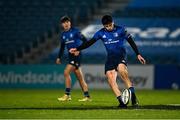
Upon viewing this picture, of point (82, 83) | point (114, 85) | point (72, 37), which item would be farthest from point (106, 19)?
point (82, 83)

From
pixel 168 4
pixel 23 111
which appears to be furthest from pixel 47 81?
pixel 23 111

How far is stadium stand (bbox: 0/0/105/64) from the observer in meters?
30.3

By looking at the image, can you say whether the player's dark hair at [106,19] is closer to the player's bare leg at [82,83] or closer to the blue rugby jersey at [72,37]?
the blue rugby jersey at [72,37]

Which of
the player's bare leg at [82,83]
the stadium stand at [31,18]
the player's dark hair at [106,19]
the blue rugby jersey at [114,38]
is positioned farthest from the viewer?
the stadium stand at [31,18]

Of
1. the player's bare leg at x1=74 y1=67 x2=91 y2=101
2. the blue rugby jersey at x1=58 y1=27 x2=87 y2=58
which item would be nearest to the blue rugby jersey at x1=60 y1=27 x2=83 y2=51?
the blue rugby jersey at x1=58 y1=27 x2=87 y2=58

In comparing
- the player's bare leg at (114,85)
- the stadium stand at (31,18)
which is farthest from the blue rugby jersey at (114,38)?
the stadium stand at (31,18)

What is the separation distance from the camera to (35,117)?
11.4 m

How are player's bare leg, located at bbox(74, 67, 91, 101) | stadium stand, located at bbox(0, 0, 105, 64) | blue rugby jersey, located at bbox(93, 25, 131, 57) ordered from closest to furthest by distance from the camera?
1. blue rugby jersey, located at bbox(93, 25, 131, 57)
2. player's bare leg, located at bbox(74, 67, 91, 101)
3. stadium stand, located at bbox(0, 0, 105, 64)

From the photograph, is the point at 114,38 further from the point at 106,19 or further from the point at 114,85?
the point at 114,85

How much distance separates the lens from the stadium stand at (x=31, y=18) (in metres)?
30.3

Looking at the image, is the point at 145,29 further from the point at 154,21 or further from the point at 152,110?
the point at 152,110

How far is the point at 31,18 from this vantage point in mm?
31281

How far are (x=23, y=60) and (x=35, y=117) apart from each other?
61.2 feet

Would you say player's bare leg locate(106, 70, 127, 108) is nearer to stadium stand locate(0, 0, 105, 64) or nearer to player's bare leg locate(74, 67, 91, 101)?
player's bare leg locate(74, 67, 91, 101)
